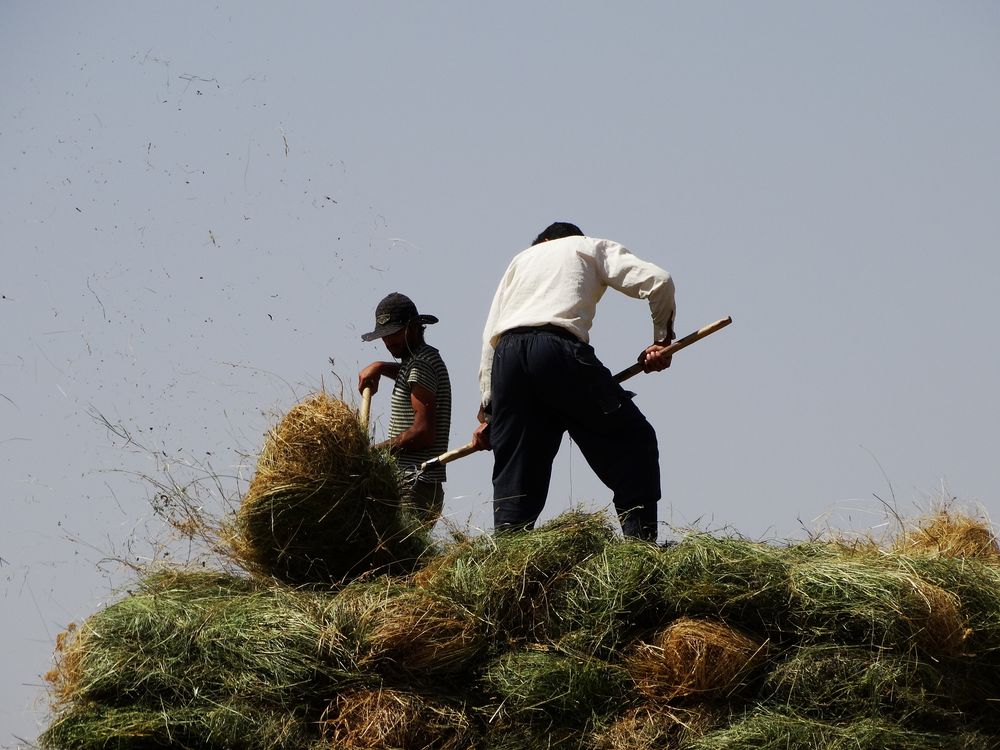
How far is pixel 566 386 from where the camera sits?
6160mm

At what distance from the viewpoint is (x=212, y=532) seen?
552 centimetres

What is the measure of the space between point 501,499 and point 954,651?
7.62 ft

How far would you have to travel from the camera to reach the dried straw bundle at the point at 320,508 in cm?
530

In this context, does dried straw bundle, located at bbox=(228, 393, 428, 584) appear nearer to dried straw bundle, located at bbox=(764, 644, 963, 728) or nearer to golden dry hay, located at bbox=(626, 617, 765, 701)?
golden dry hay, located at bbox=(626, 617, 765, 701)

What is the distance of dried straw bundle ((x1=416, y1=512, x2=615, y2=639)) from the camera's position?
4.64m

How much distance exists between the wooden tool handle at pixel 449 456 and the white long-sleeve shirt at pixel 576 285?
70cm

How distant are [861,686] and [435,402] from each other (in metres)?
3.54

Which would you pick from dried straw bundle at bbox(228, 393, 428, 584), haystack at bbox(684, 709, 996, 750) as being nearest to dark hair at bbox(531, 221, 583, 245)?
dried straw bundle at bbox(228, 393, 428, 584)

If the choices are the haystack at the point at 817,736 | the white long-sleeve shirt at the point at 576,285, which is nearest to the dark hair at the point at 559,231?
the white long-sleeve shirt at the point at 576,285

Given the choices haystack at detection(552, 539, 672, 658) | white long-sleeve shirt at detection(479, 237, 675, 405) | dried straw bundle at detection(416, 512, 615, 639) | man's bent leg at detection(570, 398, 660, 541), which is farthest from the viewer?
white long-sleeve shirt at detection(479, 237, 675, 405)

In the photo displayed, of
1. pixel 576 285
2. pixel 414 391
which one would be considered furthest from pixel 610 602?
pixel 414 391

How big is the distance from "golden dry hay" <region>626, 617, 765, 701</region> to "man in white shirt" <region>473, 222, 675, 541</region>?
54.0 inches

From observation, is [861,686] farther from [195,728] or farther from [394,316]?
[394,316]

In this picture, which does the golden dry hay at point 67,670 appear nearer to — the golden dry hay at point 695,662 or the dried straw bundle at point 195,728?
the dried straw bundle at point 195,728
